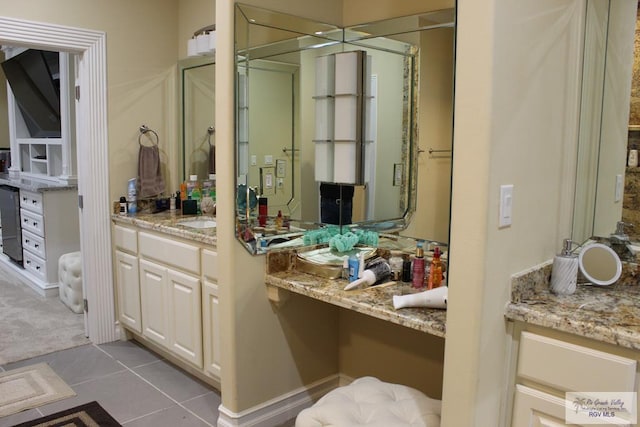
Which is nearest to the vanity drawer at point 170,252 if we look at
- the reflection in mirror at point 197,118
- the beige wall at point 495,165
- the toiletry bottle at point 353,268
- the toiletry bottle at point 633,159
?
the reflection in mirror at point 197,118

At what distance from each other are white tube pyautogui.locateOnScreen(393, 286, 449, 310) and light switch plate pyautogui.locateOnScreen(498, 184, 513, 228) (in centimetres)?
42

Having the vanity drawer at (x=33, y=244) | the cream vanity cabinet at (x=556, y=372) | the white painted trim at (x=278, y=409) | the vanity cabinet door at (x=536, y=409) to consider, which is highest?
the cream vanity cabinet at (x=556, y=372)

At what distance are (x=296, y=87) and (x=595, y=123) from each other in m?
1.30

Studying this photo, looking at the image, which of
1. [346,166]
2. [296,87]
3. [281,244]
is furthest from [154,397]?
[296,87]

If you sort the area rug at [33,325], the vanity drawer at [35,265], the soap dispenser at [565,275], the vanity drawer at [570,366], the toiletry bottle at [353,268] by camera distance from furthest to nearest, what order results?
the vanity drawer at [35,265], the area rug at [33,325], the toiletry bottle at [353,268], the soap dispenser at [565,275], the vanity drawer at [570,366]

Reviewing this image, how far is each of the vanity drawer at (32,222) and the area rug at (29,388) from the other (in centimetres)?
178

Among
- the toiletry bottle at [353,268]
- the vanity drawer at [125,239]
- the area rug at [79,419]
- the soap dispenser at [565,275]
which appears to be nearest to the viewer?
the soap dispenser at [565,275]

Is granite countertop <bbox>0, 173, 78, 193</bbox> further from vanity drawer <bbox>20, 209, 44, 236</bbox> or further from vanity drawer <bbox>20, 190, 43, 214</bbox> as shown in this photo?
vanity drawer <bbox>20, 209, 44, 236</bbox>

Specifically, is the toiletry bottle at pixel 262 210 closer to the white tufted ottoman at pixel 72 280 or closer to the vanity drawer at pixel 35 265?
the white tufted ottoman at pixel 72 280

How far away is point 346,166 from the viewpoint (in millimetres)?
2607

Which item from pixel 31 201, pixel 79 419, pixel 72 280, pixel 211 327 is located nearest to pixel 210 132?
pixel 211 327

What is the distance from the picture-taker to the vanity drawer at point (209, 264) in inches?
108

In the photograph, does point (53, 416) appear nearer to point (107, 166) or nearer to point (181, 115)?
point (107, 166)

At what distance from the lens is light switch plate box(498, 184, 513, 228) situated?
150 centimetres
